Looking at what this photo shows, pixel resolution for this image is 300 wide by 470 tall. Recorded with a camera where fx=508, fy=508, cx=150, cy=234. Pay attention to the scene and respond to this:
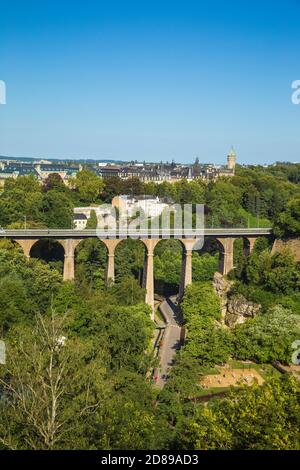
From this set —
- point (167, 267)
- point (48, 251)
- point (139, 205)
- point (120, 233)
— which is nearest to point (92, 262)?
point (120, 233)

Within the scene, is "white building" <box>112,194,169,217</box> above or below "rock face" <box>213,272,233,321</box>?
above

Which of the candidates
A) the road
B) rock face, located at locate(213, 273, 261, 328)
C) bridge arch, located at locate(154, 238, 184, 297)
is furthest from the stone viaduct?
bridge arch, located at locate(154, 238, 184, 297)

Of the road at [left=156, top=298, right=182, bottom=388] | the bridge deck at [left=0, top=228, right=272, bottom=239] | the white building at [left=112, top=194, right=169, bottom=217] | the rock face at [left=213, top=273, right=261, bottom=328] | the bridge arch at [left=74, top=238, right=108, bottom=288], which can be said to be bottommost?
the road at [left=156, top=298, right=182, bottom=388]

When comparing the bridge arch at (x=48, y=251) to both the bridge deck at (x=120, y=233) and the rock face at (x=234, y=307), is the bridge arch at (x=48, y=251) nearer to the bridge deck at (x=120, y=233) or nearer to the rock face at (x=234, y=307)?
the bridge deck at (x=120, y=233)

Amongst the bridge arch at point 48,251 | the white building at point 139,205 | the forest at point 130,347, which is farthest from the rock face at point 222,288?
the white building at point 139,205

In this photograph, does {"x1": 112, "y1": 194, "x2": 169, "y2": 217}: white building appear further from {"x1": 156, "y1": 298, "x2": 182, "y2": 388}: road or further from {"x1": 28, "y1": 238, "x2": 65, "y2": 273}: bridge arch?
{"x1": 156, "y1": 298, "x2": 182, "y2": 388}: road

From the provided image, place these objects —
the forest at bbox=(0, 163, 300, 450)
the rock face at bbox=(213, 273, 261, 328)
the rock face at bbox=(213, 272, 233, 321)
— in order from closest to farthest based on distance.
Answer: the forest at bbox=(0, 163, 300, 450) → the rock face at bbox=(213, 273, 261, 328) → the rock face at bbox=(213, 272, 233, 321)

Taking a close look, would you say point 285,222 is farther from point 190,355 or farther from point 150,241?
point 190,355

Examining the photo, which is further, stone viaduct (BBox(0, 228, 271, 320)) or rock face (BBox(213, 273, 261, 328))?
stone viaduct (BBox(0, 228, 271, 320))
